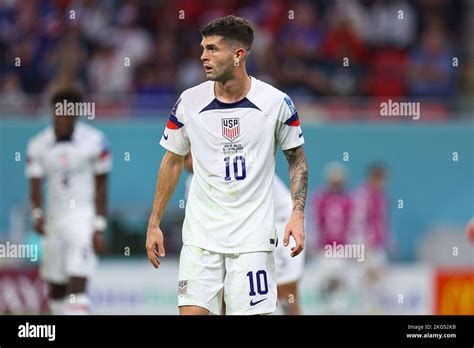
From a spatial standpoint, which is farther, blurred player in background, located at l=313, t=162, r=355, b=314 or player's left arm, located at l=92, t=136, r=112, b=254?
blurred player in background, located at l=313, t=162, r=355, b=314

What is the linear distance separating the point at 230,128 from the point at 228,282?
0.99 m

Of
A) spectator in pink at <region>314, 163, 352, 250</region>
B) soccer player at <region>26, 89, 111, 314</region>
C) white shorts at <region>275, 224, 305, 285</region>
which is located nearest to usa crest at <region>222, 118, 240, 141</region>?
white shorts at <region>275, 224, 305, 285</region>

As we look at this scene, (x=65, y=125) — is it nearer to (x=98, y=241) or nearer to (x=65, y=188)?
(x=65, y=188)

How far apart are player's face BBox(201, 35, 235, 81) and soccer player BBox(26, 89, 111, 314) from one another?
4463 millimetres

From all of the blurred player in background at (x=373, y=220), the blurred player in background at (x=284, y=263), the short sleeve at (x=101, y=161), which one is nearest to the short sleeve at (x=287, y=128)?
the blurred player in background at (x=284, y=263)

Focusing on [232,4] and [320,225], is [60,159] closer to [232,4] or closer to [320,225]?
[320,225]

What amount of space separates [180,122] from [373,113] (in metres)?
10.1

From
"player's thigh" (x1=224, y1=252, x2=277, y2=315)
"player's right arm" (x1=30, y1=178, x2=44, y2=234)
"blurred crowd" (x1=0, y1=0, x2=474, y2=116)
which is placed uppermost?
"blurred crowd" (x1=0, y1=0, x2=474, y2=116)

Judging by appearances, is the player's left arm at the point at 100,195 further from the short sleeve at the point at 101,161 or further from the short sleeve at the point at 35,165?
the short sleeve at the point at 35,165

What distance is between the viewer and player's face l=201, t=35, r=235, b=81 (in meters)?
8.41

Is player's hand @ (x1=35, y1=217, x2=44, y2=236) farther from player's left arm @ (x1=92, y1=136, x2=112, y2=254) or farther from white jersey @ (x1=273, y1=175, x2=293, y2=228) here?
white jersey @ (x1=273, y1=175, x2=293, y2=228)

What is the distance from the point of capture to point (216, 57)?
27.6 feet

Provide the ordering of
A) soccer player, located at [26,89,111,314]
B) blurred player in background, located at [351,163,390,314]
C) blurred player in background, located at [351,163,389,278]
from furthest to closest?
1. blurred player in background, located at [351,163,389,278]
2. blurred player in background, located at [351,163,390,314]
3. soccer player, located at [26,89,111,314]
